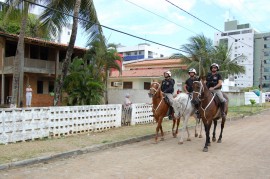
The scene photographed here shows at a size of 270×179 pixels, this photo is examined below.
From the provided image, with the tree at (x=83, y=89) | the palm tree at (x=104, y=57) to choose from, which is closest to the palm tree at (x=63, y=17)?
the tree at (x=83, y=89)

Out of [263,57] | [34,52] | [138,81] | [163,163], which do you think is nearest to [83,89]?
[163,163]

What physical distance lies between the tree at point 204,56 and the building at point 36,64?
9.63 metres

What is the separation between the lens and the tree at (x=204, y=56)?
25.6 metres

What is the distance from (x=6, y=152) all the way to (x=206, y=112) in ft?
18.8

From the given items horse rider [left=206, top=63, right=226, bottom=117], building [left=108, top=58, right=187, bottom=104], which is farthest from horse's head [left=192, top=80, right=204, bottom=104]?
building [left=108, top=58, right=187, bottom=104]

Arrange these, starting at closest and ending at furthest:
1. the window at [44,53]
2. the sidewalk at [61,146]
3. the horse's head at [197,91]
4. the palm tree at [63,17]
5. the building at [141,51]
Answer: the sidewalk at [61,146]
the horse's head at [197,91]
the palm tree at [63,17]
the window at [44,53]
the building at [141,51]

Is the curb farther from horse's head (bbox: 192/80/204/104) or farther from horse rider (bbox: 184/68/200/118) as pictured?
horse's head (bbox: 192/80/204/104)

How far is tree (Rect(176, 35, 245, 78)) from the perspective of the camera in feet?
83.9

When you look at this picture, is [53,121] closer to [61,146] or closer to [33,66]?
[61,146]

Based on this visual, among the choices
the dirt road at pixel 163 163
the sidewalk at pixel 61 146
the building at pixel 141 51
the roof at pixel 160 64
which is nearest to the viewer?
the dirt road at pixel 163 163

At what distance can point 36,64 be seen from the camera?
2456 centimetres

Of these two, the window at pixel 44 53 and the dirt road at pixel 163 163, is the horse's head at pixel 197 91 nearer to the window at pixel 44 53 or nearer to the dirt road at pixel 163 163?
the dirt road at pixel 163 163

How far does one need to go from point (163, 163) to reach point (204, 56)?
20038 millimetres

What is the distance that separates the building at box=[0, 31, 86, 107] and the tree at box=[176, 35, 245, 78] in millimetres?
9634
